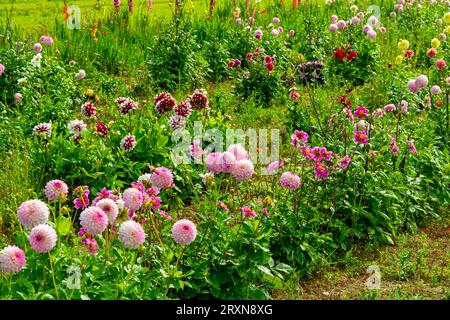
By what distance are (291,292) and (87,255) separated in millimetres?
1239

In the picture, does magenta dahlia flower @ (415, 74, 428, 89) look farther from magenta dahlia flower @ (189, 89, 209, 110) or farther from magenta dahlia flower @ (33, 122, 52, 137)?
magenta dahlia flower @ (33, 122, 52, 137)

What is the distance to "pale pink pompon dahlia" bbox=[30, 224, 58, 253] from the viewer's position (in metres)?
3.00

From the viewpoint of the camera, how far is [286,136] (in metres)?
6.33

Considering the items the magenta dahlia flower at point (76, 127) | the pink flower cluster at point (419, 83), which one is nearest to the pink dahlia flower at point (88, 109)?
the magenta dahlia flower at point (76, 127)

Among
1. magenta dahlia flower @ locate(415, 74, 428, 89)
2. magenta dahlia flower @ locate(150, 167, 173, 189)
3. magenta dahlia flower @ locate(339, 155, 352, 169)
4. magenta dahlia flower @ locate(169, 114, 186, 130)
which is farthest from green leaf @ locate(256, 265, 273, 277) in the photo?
Result: magenta dahlia flower @ locate(415, 74, 428, 89)

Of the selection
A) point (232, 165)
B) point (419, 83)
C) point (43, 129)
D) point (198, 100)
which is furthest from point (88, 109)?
point (419, 83)

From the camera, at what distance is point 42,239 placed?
300cm

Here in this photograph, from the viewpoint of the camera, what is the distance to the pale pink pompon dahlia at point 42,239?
9.86 ft

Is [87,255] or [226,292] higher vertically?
[87,255]

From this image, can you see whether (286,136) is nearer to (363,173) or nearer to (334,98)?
(334,98)

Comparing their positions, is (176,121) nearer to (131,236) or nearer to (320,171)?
(320,171)

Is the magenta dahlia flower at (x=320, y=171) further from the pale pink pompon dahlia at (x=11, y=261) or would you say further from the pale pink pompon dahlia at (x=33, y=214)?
the pale pink pompon dahlia at (x=11, y=261)

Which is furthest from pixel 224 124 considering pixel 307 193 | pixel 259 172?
pixel 307 193
